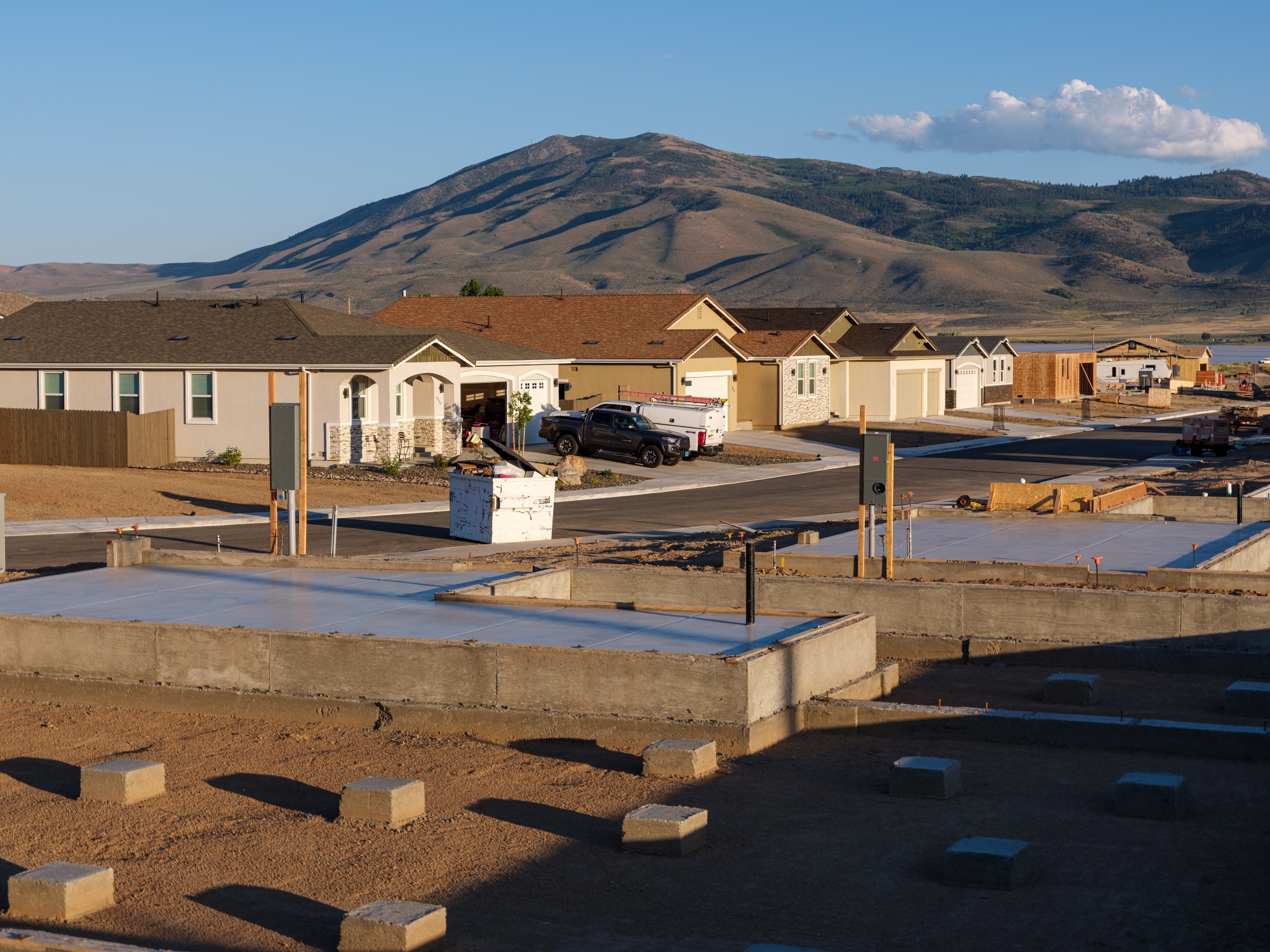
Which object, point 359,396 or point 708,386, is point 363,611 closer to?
point 359,396

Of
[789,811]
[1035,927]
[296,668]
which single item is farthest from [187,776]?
[1035,927]

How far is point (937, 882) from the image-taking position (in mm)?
9438

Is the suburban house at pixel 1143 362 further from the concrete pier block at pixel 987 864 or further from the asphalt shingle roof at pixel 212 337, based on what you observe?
the concrete pier block at pixel 987 864

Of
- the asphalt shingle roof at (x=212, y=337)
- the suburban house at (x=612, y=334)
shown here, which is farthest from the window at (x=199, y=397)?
the suburban house at (x=612, y=334)

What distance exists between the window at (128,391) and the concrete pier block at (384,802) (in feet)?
111

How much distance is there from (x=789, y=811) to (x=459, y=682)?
13.2 feet

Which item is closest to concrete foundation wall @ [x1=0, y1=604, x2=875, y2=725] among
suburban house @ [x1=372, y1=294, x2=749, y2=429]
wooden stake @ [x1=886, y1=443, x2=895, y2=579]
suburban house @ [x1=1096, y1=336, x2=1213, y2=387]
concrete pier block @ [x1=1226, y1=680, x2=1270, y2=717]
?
wooden stake @ [x1=886, y1=443, x2=895, y2=579]

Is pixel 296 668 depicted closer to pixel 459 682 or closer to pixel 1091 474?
pixel 459 682

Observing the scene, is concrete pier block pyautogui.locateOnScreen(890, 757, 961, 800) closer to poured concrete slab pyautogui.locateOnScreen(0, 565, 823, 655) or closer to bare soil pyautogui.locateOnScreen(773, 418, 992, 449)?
poured concrete slab pyautogui.locateOnScreen(0, 565, 823, 655)

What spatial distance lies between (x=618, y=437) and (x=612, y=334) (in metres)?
10.2

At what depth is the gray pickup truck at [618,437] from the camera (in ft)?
145

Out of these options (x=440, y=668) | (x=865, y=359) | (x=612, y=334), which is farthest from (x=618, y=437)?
(x=440, y=668)

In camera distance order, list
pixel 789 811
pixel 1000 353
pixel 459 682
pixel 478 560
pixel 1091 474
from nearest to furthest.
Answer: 1. pixel 789 811
2. pixel 459 682
3. pixel 478 560
4. pixel 1091 474
5. pixel 1000 353

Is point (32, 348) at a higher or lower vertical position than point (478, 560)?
higher
